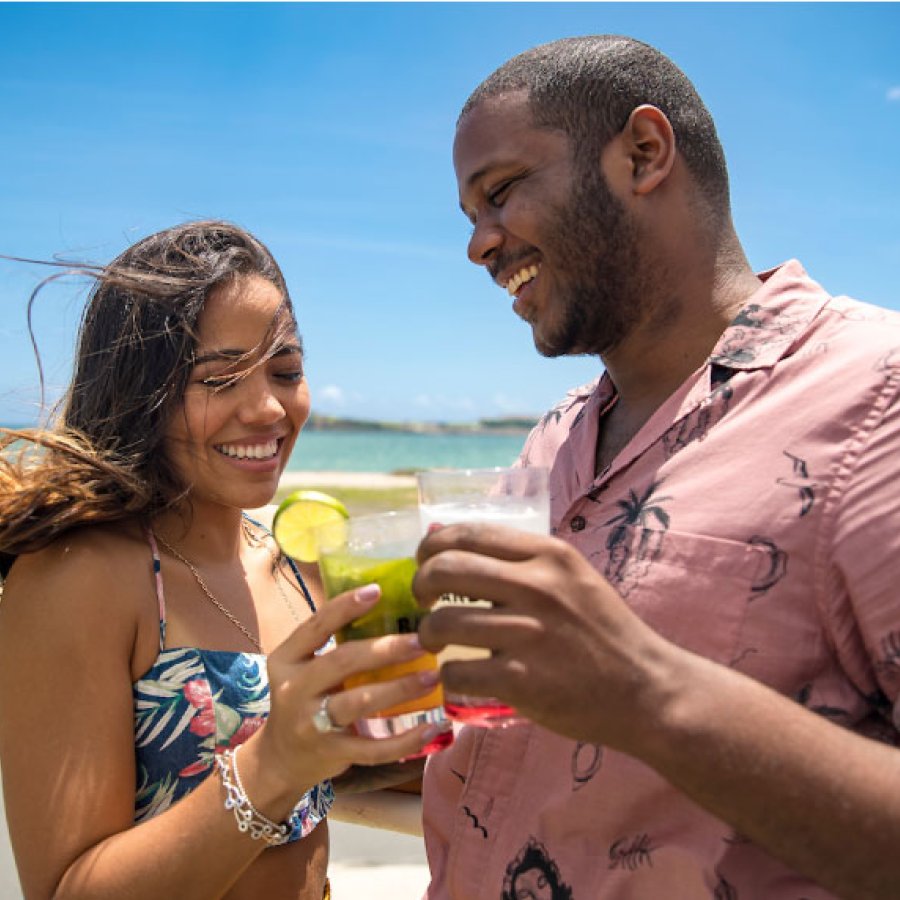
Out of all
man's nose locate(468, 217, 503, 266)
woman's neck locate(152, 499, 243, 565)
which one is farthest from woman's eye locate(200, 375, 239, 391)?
man's nose locate(468, 217, 503, 266)

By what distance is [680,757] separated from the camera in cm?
136

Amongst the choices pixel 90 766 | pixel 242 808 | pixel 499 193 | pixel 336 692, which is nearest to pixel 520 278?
pixel 499 193

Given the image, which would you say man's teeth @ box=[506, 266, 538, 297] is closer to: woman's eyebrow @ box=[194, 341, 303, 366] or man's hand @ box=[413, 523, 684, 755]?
woman's eyebrow @ box=[194, 341, 303, 366]

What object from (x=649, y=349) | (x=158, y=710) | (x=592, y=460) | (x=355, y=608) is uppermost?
(x=649, y=349)

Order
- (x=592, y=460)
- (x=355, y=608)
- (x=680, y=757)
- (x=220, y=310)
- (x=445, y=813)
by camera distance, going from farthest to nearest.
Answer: (x=220, y=310)
(x=592, y=460)
(x=445, y=813)
(x=355, y=608)
(x=680, y=757)

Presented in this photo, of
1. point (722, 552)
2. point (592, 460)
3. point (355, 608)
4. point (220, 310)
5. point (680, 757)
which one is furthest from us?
point (220, 310)

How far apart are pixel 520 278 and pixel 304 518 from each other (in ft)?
3.22

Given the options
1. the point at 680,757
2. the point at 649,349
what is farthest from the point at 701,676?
the point at 649,349

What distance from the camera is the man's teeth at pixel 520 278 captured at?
8.02 ft

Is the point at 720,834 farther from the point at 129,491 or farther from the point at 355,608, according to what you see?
the point at 129,491

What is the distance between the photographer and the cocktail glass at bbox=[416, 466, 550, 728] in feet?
5.41

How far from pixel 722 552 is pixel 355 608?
76 cm

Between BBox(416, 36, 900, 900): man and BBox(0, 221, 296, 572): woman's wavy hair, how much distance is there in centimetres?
91

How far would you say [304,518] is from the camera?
6.57ft
